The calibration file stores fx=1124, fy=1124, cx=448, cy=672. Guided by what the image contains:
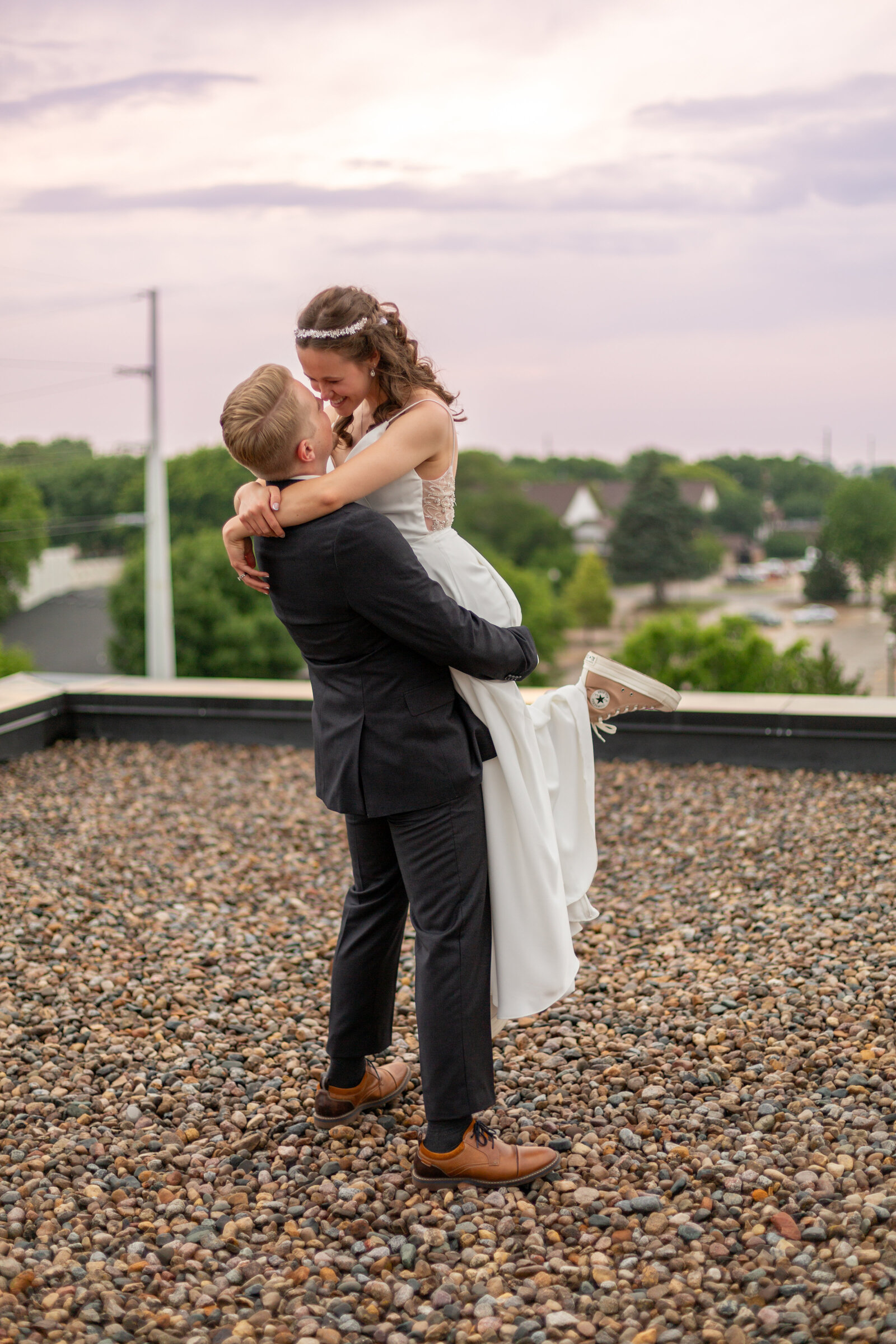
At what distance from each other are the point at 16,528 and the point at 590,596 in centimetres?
2861

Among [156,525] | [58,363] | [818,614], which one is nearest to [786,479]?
[818,614]

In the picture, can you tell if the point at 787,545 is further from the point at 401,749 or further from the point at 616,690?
the point at 401,749

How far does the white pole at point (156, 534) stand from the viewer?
2019 cm

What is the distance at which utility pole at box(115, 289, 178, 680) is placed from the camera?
66.2 feet

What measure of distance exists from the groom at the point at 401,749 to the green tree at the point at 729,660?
1903 millimetres

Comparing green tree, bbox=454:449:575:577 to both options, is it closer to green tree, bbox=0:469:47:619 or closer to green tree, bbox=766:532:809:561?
green tree, bbox=766:532:809:561

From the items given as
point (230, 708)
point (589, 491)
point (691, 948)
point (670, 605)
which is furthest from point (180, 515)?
point (691, 948)

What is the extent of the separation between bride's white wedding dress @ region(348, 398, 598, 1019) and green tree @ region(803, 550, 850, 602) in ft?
84.0

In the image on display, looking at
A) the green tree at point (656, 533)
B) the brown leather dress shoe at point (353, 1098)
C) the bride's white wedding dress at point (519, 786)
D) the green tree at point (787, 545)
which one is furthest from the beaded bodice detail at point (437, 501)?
the green tree at point (656, 533)

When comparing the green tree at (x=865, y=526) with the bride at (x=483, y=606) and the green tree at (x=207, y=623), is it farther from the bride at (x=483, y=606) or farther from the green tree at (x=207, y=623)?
the bride at (x=483, y=606)

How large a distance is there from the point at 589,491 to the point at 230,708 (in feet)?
197

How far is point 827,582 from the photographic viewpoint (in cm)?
2664

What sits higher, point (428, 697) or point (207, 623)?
point (428, 697)

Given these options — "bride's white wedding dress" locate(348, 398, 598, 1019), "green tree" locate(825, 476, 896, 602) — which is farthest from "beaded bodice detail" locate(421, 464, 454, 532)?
"green tree" locate(825, 476, 896, 602)
